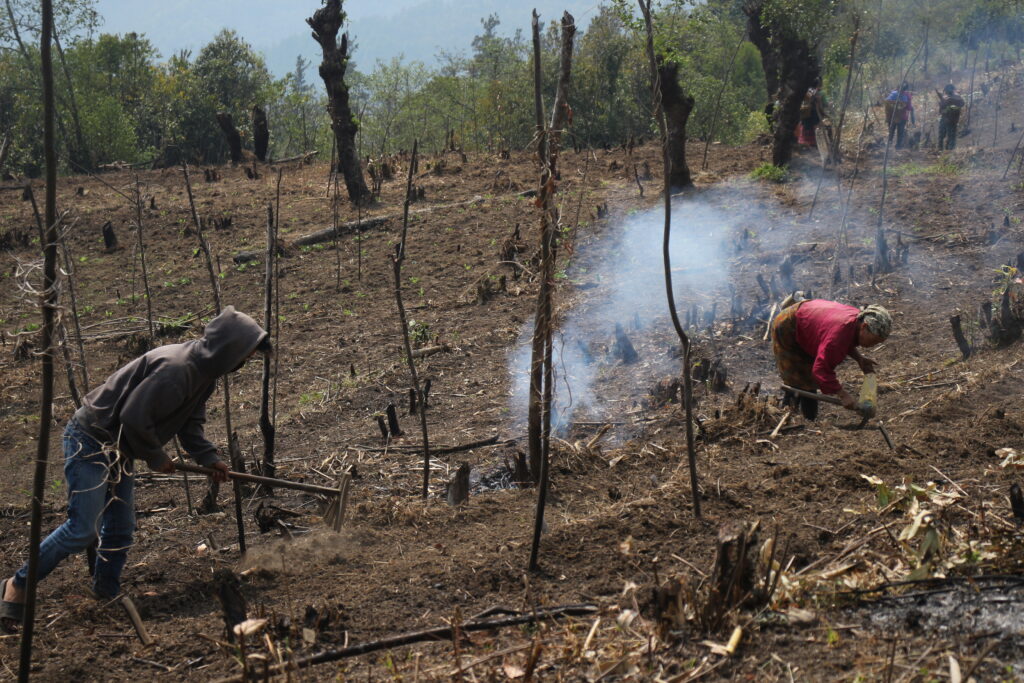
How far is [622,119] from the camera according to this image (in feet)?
82.7

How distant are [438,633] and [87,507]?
1735 millimetres

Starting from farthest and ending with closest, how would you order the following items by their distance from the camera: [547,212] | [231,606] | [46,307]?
[547,212] < [231,606] < [46,307]

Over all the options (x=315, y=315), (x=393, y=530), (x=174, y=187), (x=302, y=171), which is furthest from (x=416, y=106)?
(x=393, y=530)

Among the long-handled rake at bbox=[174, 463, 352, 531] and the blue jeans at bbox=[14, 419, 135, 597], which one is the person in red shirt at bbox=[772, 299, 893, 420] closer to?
the long-handled rake at bbox=[174, 463, 352, 531]

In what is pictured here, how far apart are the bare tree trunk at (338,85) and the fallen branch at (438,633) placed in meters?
11.1

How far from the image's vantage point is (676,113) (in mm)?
13383

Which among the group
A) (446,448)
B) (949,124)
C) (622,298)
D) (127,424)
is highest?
(949,124)

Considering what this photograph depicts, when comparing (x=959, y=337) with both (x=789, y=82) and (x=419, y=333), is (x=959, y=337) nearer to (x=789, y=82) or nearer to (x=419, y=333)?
(x=419, y=333)

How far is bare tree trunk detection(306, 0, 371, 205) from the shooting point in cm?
1462

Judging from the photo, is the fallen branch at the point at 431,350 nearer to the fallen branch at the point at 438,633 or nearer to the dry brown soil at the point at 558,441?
the dry brown soil at the point at 558,441

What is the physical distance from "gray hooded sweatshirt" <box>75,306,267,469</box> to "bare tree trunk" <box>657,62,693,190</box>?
32.0ft

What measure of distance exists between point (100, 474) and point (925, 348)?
675cm

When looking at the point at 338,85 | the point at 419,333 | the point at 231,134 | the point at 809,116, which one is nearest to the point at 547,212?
the point at 419,333

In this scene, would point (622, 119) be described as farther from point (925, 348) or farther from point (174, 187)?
point (925, 348)
